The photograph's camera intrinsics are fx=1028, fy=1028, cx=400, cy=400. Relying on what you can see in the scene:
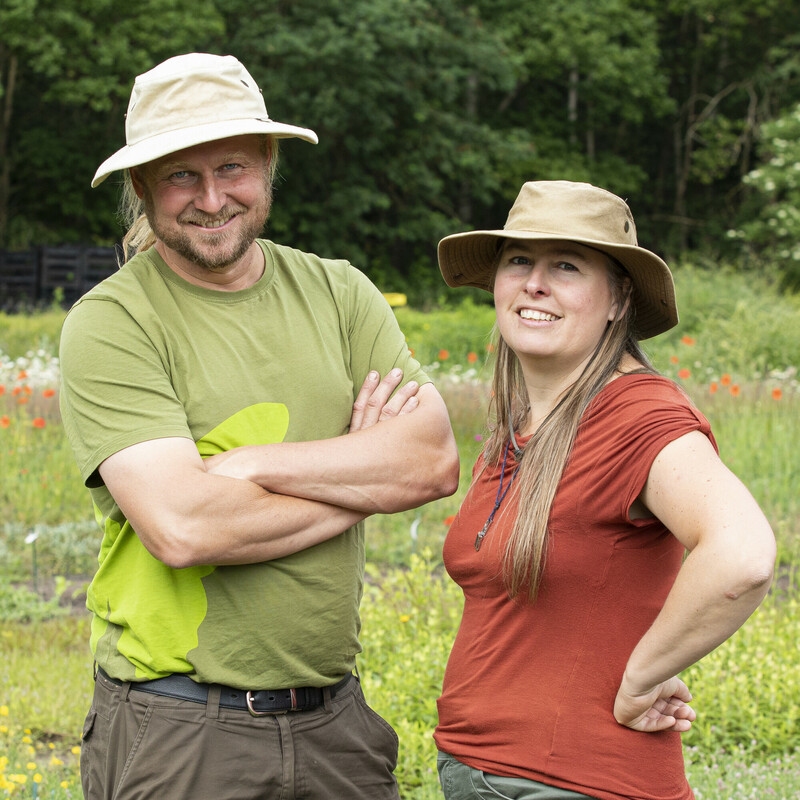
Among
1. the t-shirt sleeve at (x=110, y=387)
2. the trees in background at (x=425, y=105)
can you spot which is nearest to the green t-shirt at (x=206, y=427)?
the t-shirt sleeve at (x=110, y=387)

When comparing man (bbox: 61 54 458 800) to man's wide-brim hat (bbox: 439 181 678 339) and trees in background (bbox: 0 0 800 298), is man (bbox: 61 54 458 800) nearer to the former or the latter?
man's wide-brim hat (bbox: 439 181 678 339)

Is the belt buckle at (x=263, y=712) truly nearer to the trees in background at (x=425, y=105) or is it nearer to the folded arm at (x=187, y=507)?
the folded arm at (x=187, y=507)

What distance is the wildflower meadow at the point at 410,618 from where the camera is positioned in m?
4.11

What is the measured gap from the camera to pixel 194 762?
2.35 metres

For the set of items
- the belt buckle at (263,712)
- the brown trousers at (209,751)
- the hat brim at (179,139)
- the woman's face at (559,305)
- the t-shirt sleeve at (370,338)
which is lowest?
the brown trousers at (209,751)

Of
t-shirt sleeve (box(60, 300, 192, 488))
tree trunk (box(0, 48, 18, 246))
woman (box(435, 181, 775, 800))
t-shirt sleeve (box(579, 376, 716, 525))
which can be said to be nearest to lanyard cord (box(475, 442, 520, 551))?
woman (box(435, 181, 775, 800))

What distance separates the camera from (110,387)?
2363 millimetres

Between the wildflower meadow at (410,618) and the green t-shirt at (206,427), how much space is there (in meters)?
0.58

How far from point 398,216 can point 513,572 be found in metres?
27.0

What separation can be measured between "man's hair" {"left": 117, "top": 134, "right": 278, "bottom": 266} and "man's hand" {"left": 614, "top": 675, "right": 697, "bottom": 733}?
1525mm

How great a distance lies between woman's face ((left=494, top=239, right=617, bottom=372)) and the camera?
2355 mm

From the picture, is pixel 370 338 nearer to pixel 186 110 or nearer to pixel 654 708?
pixel 186 110

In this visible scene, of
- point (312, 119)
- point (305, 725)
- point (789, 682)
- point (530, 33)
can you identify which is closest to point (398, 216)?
point (312, 119)

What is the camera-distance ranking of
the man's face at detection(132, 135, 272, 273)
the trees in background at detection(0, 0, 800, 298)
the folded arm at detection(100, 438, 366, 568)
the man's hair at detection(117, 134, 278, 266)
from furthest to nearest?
the trees in background at detection(0, 0, 800, 298) → the man's hair at detection(117, 134, 278, 266) → the man's face at detection(132, 135, 272, 273) → the folded arm at detection(100, 438, 366, 568)
